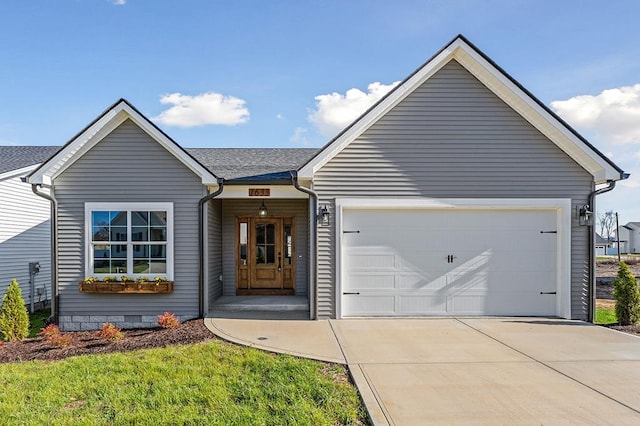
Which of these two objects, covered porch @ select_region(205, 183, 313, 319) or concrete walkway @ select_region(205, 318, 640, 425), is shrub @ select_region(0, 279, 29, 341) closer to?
concrete walkway @ select_region(205, 318, 640, 425)

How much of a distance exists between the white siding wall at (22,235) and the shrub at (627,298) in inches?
576

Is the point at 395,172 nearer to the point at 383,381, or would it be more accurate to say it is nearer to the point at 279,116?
the point at 383,381

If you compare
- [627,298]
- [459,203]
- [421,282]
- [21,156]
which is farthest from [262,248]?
[21,156]

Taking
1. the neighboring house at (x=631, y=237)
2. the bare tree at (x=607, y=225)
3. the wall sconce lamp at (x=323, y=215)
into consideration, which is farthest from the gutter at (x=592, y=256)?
the bare tree at (x=607, y=225)

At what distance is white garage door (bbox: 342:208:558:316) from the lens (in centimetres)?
800

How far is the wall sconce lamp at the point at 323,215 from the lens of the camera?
777 cm

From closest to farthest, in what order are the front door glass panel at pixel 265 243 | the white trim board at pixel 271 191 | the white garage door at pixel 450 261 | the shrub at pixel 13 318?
the shrub at pixel 13 318, the white garage door at pixel 450 261, the white trim board at pixel 271 191, the front door glass panel at pixel 265 243

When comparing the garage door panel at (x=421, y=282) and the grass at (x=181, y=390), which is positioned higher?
the garage door panel at (x=421, y=282)

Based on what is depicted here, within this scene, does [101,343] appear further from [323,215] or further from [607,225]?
[607,225]

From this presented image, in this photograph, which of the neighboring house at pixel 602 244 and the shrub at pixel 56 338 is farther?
the neighboring house at pixel 602 244

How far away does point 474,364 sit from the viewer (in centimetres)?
519

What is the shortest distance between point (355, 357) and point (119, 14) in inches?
391

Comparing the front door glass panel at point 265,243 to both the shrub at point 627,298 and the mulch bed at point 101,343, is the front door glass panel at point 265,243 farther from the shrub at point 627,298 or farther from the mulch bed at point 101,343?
the shrub at point 627,298

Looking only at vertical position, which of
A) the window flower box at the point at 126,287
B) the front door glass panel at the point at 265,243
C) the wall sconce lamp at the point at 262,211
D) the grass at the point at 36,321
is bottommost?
the grass at the point at 36,321
